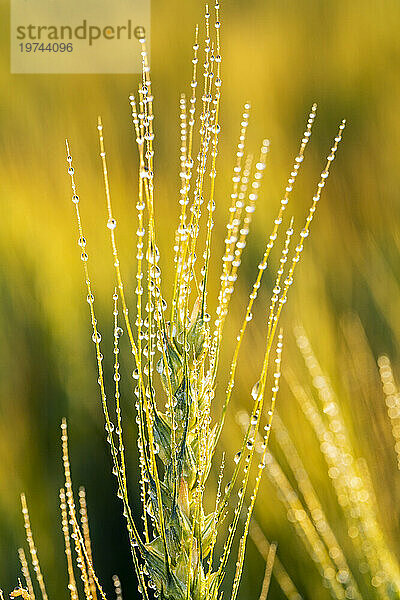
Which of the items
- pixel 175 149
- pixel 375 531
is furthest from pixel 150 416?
pixel 175 149

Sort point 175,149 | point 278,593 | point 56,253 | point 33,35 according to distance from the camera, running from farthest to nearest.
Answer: point 33,35, point 175,149, point 56,253, point 278,593

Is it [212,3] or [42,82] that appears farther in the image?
[212,3]

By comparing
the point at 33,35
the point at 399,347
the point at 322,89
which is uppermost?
the point at 33,35

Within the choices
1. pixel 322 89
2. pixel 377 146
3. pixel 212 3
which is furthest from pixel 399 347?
pixel 212 3

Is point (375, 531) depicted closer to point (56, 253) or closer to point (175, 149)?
point (56, 253)

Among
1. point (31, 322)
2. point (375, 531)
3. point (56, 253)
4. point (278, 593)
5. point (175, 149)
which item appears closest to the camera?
point (375, 531)

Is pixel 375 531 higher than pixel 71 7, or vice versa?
pixel 71 7

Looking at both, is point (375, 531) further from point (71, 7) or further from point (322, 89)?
point (71, 7)
